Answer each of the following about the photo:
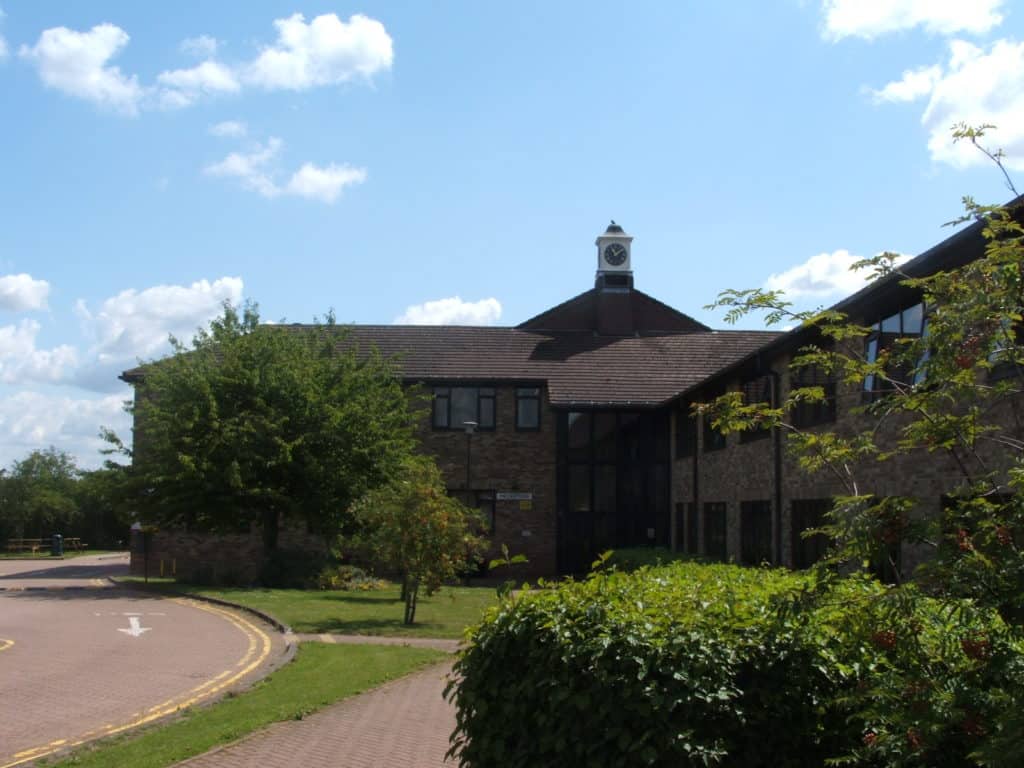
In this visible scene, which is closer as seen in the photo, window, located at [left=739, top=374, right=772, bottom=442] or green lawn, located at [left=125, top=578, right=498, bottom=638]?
green lawn, located at [left=125, top=578, right=498, bottom=638]

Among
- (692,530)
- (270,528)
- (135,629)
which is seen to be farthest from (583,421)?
(135,629)

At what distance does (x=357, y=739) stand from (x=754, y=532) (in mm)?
15119

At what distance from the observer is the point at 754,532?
23.0 meters

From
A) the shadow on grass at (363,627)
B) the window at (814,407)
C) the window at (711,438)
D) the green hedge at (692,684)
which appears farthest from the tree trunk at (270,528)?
the green hedge at (692,684)

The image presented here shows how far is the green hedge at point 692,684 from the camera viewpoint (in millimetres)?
5145

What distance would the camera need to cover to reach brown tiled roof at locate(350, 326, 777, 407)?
35000 millimetres

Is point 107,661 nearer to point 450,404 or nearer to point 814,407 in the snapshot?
point 814,407

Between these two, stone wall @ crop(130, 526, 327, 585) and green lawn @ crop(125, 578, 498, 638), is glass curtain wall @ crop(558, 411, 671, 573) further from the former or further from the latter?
stone wall @ crop(130, 526, 327, 585)

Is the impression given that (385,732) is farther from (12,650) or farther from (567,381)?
(567,381)

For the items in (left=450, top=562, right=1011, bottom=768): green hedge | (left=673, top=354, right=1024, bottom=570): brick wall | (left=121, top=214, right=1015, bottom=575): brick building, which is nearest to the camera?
(left=450, top=562, right=1011, bottom=768): green hedge

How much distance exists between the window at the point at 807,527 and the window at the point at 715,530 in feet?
17.9

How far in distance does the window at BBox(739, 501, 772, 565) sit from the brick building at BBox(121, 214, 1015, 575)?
1.78m

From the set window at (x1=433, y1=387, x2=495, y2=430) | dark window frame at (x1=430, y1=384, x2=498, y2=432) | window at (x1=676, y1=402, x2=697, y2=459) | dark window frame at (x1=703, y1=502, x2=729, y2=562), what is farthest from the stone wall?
dark window frame at (x1=703, y1=502, x2=729, y2=562)

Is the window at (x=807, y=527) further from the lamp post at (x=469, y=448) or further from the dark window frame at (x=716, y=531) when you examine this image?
the lamp post at (x=469, y=448)
